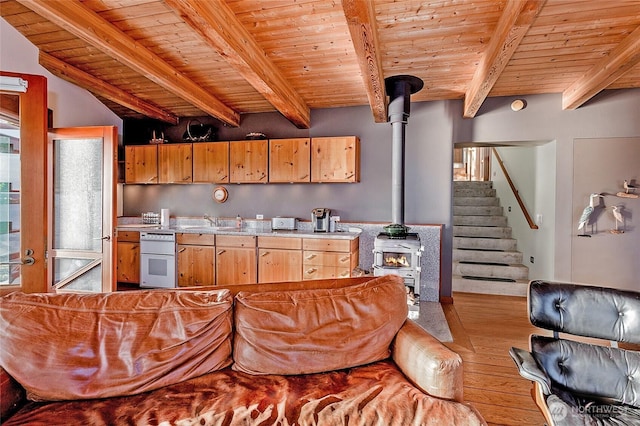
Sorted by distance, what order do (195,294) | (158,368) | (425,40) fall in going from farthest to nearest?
1. (425,40)
2. (195,294)
3. (158,368)

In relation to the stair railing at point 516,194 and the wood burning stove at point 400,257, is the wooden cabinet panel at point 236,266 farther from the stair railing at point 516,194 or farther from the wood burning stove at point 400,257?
the stair railing at point 516,194

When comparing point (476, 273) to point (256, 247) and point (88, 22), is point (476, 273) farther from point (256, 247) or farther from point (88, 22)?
point (88, 22)

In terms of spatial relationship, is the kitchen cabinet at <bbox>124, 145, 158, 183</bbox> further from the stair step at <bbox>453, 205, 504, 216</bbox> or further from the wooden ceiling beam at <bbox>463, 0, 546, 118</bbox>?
the stair step at <bbox>453, 205, 504, 216</bbox>

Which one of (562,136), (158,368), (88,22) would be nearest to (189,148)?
(88,22)

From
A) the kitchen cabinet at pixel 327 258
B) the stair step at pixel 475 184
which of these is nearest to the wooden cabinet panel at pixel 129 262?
the kitchen cabinet at pixel 327 258

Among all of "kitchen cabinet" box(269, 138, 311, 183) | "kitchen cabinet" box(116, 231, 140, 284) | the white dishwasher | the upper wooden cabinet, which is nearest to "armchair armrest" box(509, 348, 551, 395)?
the upper wooden cabinet

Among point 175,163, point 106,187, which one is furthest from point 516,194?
point 106,187

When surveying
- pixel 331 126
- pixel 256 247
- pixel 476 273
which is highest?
pixel 331 126

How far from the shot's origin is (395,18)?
98.3 inches

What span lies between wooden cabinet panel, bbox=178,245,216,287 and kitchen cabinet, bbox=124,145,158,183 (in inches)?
52.2

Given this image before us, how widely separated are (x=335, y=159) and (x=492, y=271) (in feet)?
9.45

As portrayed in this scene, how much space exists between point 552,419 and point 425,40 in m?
2.81

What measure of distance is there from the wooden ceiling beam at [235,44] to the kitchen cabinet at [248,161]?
88 centimetres

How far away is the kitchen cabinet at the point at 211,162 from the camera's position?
4.74 m
